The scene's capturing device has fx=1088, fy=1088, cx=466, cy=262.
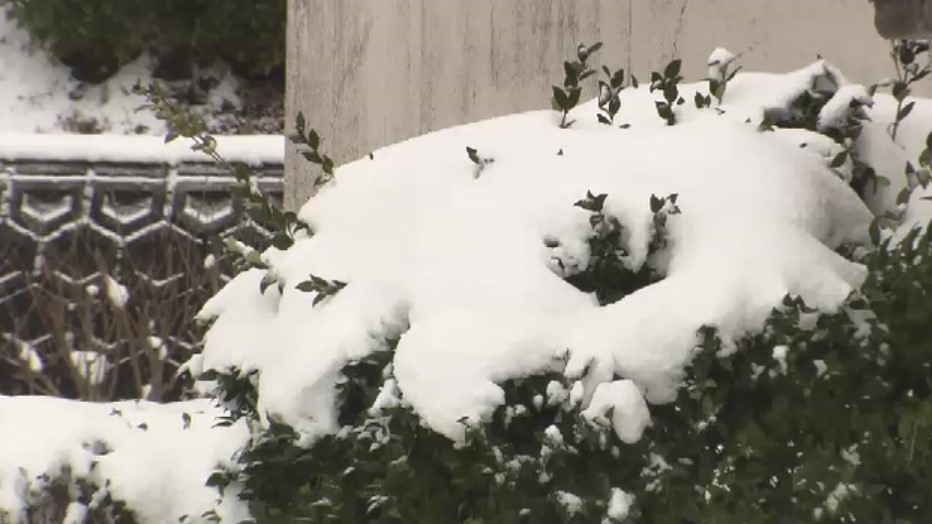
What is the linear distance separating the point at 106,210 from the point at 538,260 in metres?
6.29

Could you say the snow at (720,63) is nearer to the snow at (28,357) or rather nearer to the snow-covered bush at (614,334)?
the snow-covered bush at (614,334)

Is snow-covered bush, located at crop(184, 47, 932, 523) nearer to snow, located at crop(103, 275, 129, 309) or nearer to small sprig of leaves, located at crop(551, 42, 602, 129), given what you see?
small sprig of leaves, located at crop(551, 42, 602, 129)

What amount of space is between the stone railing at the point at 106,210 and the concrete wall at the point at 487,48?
259 centimetres

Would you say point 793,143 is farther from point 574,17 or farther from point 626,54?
point 574,17

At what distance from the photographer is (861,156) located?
2258mm

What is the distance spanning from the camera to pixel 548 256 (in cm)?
200

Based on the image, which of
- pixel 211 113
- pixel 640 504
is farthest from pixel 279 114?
pixel 640 504

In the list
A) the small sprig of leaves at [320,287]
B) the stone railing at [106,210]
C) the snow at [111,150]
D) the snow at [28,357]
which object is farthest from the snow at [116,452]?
the snow at [111,150]

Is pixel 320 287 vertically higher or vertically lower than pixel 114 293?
higher

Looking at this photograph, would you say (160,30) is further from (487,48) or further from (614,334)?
(614,334)

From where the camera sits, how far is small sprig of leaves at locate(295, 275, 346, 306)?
83.9 inches

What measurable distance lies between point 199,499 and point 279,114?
9.40m

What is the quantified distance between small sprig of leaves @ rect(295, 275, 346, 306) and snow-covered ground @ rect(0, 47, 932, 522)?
3 cm

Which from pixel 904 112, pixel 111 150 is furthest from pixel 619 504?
pixel 111 150
